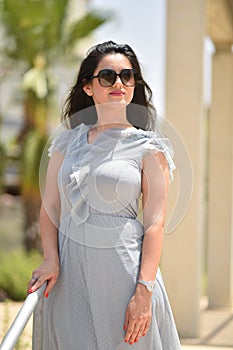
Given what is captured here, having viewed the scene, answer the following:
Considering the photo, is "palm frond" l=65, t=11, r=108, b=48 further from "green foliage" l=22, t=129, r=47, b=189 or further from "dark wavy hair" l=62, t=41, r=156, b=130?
"dark wavy hair" l=62, t=41, r=156, b=130

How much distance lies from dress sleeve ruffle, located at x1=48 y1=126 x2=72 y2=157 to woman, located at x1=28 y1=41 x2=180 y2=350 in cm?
5

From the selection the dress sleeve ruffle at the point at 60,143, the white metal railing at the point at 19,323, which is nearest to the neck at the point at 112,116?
the dress sleeve ruffle at the point at 60,143

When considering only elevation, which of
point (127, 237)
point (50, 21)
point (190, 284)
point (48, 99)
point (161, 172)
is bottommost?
point (190, 284)

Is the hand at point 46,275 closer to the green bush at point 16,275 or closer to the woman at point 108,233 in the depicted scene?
the woman at point 108,233

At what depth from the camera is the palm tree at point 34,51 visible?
41.6ft

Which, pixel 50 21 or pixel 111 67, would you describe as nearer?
pixel 111 67

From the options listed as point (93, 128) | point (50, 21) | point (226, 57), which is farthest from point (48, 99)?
point (93, 128)

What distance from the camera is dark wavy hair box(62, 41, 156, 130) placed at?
9.18ft

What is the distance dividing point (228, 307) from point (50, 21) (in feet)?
21.6

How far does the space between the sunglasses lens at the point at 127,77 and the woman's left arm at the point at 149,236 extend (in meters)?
0.25

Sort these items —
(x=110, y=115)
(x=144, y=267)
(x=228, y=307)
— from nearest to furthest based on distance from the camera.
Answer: (x=144, y=267) → (x=110, y=115) → (x=228, y=307)

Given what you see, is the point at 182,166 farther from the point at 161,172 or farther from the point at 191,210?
the point at 191,210

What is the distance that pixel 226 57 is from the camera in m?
8.54

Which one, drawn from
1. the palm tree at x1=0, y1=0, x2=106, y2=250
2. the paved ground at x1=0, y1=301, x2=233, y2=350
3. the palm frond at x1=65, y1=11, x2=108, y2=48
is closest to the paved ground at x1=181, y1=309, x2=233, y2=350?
the paved ground at x1=0, y1=301, x2=233, y2=350
